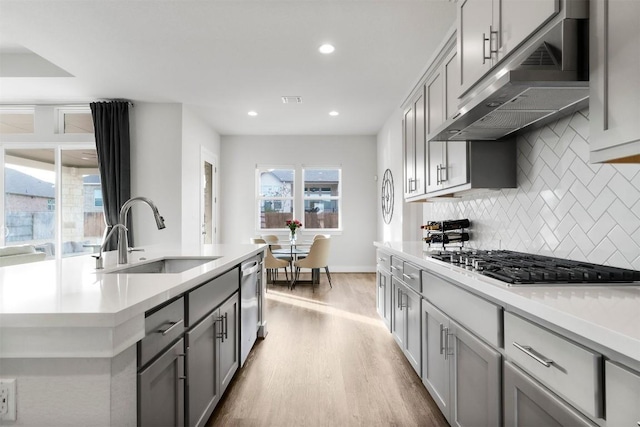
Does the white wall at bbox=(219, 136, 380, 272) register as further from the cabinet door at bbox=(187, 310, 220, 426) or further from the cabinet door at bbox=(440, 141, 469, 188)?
the cabinet door at bbox=(187, 310, 220, 426)

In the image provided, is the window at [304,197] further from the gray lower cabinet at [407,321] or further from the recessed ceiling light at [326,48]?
the gray lower cabinet at [407,321]

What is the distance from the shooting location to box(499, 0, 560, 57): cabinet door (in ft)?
4.19

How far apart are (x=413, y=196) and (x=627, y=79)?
2362 mm

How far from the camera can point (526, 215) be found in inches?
82.2

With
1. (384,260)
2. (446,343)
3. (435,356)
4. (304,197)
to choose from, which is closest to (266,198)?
(304,197)

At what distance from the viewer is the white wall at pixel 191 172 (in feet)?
17.9

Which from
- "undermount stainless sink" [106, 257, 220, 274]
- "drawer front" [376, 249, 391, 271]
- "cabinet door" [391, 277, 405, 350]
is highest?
"undermount stainless sink" [106, 257, 220, 274]

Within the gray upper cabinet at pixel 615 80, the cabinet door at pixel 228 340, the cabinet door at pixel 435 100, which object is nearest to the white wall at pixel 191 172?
the cabinet door at pixel 228 340

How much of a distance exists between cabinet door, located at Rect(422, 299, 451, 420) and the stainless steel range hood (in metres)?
1.02

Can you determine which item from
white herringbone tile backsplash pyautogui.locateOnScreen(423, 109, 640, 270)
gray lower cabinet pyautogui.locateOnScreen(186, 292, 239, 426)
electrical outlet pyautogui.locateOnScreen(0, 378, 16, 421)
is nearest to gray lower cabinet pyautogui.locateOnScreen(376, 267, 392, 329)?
white herringbone tile backsplash pyautogui.locateOnScreen(423, 109, 640, 270)

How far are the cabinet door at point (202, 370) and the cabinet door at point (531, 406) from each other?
4.01ft

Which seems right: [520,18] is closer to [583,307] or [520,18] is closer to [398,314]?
[583,307]

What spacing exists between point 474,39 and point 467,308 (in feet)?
4.58

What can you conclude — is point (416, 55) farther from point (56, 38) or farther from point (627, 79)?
point (56, 38)
